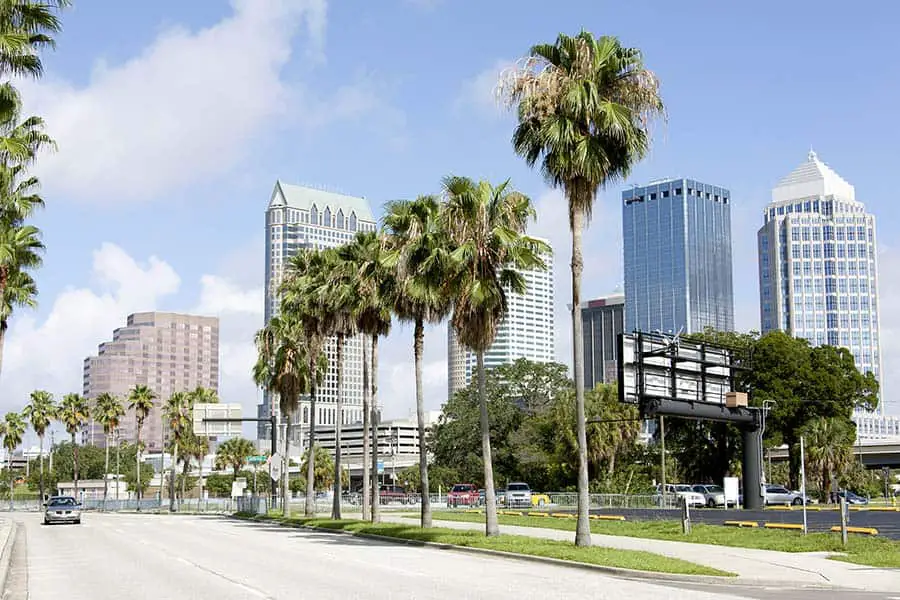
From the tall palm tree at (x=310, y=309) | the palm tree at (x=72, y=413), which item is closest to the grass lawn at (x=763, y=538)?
the tall palm tree at (x=310, y=309)

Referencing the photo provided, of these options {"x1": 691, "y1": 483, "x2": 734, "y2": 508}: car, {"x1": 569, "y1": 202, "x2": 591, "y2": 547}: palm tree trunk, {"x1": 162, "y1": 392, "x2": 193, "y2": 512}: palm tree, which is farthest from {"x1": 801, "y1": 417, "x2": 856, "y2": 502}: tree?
{"x1": 162, "y1": 392, "x2": 193, "y2": 512}: palm tree

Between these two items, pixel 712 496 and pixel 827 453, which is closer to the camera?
pixel 712 496

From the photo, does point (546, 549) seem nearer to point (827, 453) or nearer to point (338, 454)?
point (338, 454)

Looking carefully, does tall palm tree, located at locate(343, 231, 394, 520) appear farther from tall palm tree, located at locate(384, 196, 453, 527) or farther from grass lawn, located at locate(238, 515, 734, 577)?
grass lawn, located at locate(238, 515, 734, 577)

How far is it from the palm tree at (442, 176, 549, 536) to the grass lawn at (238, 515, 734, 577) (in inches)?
77.9

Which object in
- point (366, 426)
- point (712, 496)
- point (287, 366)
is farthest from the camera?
point (712, 496)

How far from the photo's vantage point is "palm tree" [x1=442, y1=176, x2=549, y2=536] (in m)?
35.2

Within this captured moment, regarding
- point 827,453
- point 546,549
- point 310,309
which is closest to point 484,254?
point 546,549

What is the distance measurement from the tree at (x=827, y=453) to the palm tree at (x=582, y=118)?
5725 cm

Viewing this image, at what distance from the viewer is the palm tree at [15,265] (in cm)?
4444

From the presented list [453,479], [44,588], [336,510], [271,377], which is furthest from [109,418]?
[44,588]

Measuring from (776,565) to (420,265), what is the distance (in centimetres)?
1657

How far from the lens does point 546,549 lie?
2883 centimetres

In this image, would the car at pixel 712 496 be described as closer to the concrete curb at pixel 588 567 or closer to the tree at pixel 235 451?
the concrete curb at pixel 588 567
